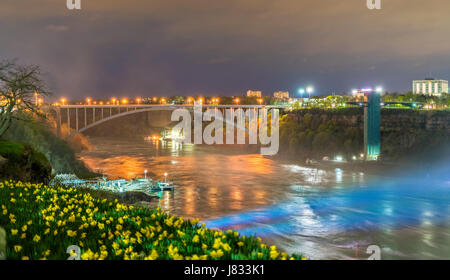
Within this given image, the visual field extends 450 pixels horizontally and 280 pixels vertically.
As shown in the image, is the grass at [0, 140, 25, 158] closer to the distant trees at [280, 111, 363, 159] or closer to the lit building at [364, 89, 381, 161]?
the lit building at [364, 89, 381, 161]

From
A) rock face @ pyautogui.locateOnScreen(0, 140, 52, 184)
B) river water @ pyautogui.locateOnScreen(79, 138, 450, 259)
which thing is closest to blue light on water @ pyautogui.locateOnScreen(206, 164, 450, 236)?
river water @ pyautogui.locateOnScreen(79, 138, 450, 259)

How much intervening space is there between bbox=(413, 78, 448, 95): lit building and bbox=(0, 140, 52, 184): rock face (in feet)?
473

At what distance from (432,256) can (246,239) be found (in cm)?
1652

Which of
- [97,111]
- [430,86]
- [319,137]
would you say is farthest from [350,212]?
[430,86]

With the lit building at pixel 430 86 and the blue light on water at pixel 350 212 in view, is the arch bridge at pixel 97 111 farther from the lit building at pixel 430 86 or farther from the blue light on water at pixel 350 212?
the lit building at pixel 430 86

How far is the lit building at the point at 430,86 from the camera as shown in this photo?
485 ft

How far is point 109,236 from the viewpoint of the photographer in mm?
7578

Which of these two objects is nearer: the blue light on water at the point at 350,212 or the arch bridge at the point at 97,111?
the blue light on water at the point at 350,212

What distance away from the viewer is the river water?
22.3 meters

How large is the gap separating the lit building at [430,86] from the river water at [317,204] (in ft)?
364

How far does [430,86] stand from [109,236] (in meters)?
159

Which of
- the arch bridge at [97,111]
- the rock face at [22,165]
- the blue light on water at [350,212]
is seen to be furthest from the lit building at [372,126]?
the rock face at [22,165]
